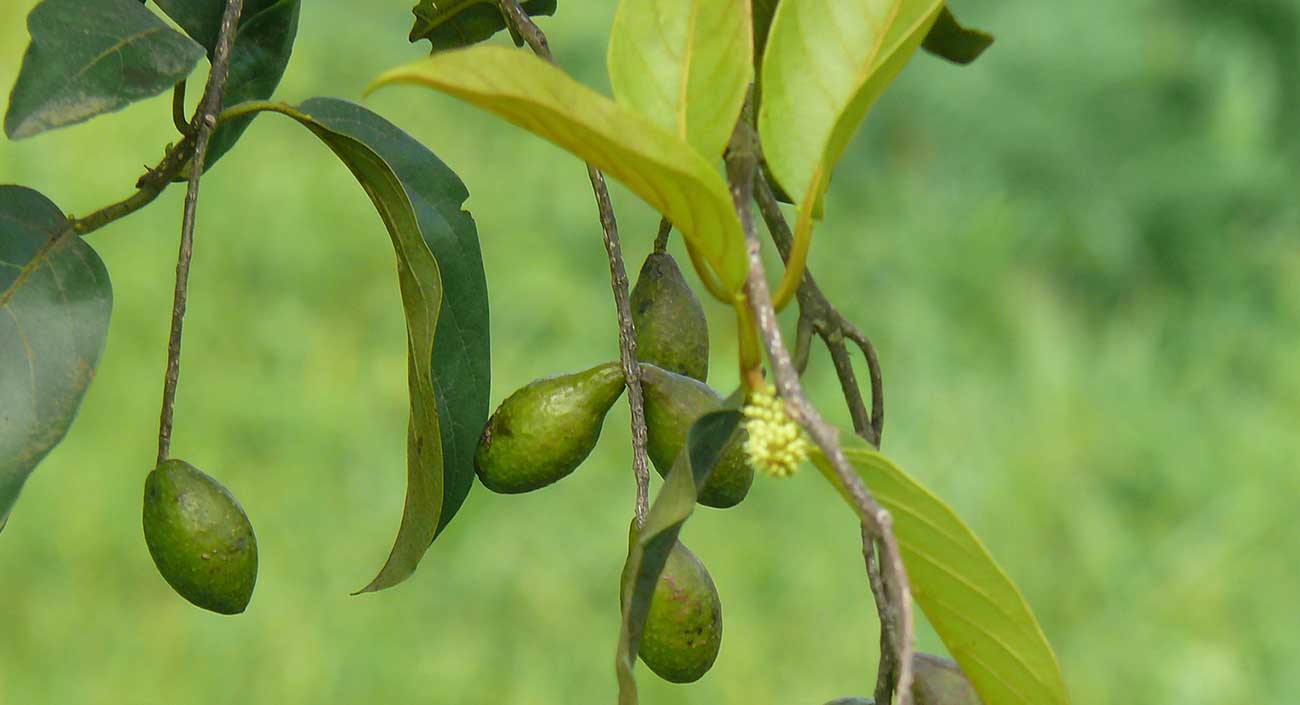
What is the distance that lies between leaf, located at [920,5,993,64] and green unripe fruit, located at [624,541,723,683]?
0.34 m

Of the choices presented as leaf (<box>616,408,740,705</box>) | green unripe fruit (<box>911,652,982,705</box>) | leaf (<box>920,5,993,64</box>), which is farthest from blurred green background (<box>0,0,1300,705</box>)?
Result: leaf (<box>616,408,740,705</box>)

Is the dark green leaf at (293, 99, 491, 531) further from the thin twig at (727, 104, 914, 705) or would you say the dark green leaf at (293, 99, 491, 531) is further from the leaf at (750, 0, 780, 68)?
the thin twig at (727, 104, 914, 705)

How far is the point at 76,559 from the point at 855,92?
2797 mm

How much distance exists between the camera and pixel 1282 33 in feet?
13.4

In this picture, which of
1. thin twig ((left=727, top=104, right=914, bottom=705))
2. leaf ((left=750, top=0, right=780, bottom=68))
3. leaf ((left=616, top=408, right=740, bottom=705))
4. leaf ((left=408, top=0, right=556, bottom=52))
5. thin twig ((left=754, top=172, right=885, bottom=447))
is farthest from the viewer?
leaf ((left=408, top=0, right=556, bottom=52))

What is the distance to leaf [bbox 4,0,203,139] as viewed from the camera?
2.58ft

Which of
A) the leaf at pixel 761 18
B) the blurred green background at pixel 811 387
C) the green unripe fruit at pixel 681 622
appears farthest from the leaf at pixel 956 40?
the blurred green background at pixel 811 387

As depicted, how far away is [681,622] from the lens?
776mm

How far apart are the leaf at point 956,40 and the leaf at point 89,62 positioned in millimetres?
407

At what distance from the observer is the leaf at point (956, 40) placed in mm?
934

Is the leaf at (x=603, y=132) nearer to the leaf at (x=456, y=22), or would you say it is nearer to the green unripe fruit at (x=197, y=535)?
the green unripe fruit at (x=197, y=535)

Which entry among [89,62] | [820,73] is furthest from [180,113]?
[820,73]

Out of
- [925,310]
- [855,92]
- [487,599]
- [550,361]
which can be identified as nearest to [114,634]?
[487,599]

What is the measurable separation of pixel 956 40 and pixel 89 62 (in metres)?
0.47
